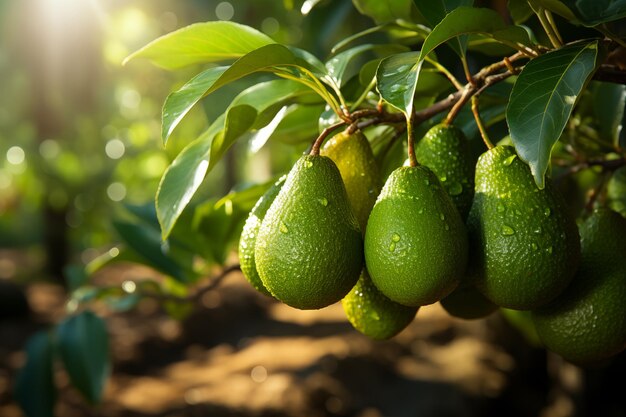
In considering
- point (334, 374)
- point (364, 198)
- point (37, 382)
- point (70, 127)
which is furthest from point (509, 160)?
point (70, 127)

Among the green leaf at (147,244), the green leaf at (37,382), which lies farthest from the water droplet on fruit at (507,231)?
the green leaf at (37,382)

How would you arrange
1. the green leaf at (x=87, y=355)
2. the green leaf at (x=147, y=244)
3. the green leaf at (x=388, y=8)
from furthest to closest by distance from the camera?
the green leaf at (x=87, y=355), the green leaf at (x=147, y=244), the green leaf at (x=388, y=8)

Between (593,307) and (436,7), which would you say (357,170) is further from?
(593,307)

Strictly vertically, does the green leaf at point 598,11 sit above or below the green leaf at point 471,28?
below

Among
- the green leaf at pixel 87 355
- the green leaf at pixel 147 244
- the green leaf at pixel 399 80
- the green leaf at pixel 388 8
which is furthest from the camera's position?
the green leaf at pixel 87 355

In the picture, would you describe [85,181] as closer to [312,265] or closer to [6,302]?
[6,302]

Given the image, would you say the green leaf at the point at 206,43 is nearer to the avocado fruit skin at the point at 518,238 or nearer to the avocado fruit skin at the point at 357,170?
the avocado fruit skin at the point at 357,170

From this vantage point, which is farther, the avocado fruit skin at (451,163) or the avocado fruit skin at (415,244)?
the avocado fruit skin at (451,163)

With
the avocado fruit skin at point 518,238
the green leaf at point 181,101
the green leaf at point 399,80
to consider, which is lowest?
the avocado fruit skin at point 518,238

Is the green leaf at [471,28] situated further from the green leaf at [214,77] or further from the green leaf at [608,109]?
the green leaf at [608,109]
